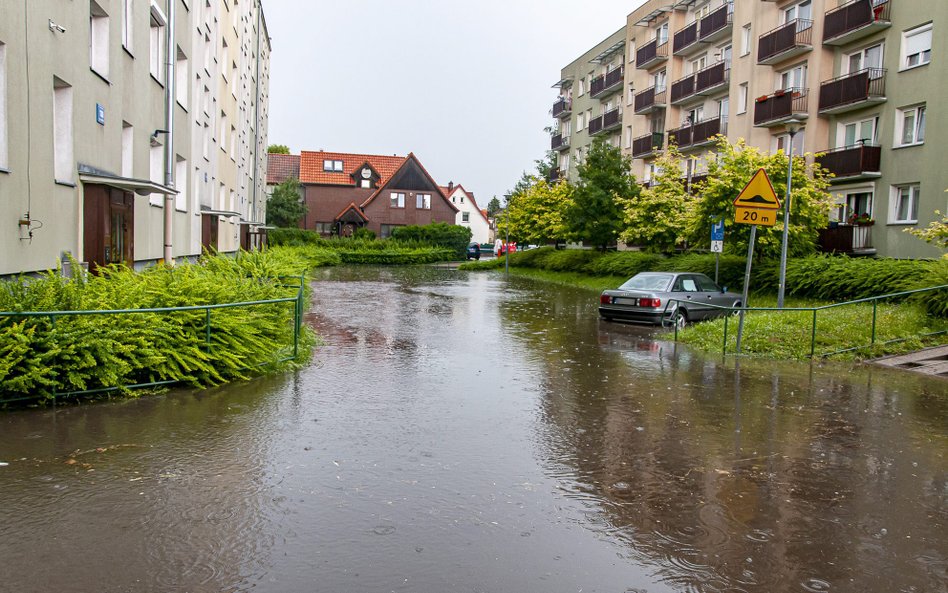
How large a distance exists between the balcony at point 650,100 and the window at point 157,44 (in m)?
32.0

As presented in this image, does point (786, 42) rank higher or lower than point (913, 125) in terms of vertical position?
higher

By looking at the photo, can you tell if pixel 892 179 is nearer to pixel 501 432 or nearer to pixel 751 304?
pixel 751 304

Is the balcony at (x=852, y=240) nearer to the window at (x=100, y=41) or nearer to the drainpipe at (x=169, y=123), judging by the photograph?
the drainpipe at (x=169, y=123)

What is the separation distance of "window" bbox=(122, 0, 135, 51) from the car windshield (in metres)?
12.4

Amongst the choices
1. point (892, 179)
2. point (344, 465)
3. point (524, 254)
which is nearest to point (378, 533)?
point (344, 465)

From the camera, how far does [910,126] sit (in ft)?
84.8

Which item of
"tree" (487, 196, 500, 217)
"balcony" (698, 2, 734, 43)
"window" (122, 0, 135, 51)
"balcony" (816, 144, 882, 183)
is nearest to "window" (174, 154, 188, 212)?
"window" (122, 0, 135, 51)

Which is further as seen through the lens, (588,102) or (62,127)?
(588,102)

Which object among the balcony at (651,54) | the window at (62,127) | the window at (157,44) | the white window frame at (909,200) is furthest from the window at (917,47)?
the window at (62,127)

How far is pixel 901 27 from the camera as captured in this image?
25750 millimetres

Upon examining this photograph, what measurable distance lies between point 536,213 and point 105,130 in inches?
1513

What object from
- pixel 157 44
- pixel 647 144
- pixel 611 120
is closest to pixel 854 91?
pixel 647 144

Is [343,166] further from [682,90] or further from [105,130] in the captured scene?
[105,130]

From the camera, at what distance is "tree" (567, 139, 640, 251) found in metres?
36.6
